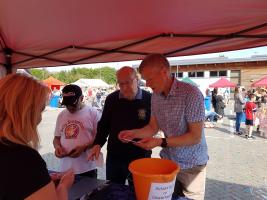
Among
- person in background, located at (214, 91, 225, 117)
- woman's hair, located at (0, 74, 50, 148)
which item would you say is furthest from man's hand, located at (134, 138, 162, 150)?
person in background, located at (214, 91, 225, 117)

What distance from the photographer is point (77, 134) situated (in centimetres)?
244

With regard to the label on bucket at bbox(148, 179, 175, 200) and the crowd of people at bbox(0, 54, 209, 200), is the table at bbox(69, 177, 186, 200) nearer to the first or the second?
the crowd of people at bbox(0, 54, 209, 200)

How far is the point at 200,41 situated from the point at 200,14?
58cm

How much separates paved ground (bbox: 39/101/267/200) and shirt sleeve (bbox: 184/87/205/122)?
7.93 feet

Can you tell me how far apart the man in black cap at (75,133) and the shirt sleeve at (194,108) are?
965mm

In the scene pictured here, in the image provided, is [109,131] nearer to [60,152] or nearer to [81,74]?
[60,152]

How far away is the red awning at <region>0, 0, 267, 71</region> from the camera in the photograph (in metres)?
1.78

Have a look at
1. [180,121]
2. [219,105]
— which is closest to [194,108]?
[180,121]

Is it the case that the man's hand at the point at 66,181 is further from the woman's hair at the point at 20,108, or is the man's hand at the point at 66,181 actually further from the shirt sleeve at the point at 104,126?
the shirt sleeve at the point at 104,126

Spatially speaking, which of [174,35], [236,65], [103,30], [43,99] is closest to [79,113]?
[103,30]

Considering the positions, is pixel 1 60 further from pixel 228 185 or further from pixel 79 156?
pixel 228 185

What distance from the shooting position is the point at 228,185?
448 cm

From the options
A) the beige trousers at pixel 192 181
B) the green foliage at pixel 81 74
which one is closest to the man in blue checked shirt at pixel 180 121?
the beige trousers at pixel 192 181

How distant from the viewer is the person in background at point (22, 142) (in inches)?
36.8
